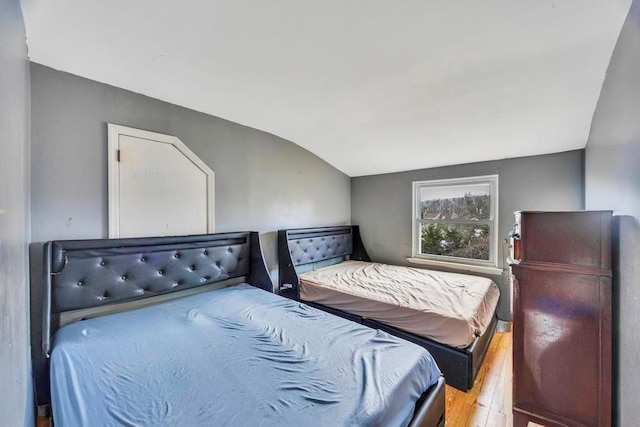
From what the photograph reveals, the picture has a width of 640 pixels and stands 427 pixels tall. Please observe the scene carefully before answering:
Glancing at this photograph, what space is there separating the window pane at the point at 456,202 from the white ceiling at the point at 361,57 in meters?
0.78

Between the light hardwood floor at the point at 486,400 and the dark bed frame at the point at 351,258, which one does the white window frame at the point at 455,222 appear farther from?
the light hardwood floor at the point at 486,400

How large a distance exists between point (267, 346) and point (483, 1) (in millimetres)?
1914

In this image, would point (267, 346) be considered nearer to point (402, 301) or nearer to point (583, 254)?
point (402, 301)

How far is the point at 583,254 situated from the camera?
125 cm

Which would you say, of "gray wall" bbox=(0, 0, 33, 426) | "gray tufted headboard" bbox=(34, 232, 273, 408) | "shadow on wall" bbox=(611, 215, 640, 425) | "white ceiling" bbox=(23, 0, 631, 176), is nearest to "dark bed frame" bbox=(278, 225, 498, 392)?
"gray tufted headboard" bbox=(34, 232, 273, 408)

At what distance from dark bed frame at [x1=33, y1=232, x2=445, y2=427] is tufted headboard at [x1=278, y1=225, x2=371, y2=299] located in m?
0.43

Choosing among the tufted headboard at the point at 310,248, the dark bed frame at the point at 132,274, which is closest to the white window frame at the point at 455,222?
the tufted headboard at the point at 310,248

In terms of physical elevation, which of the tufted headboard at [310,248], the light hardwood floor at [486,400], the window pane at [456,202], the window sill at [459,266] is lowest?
the light hardwood floor at [486,400]

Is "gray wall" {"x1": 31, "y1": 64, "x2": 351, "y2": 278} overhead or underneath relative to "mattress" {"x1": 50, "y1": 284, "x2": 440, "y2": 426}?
overhead

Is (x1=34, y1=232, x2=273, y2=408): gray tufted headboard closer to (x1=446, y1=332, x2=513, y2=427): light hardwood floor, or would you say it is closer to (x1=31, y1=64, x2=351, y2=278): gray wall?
(x1=31, y1=64, x2=351, y2=278): gray wall

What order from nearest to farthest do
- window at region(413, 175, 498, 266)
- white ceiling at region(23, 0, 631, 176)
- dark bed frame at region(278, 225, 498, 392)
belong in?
white ceiling at region(23, 0, 631, 176), dark bed frame at region(278, 225, 498, 392), window at region(413, 175, 498, 266)

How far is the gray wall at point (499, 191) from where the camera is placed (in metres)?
2.59

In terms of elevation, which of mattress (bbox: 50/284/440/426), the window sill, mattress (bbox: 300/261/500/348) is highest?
the window sill

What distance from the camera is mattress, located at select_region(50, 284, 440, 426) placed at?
37.6 inches
